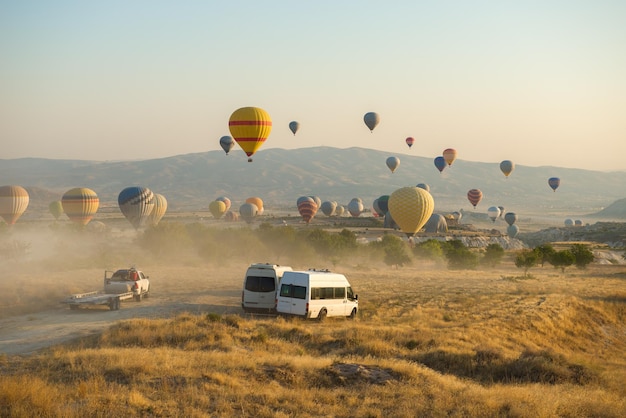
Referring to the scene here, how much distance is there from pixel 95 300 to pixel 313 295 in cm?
1083

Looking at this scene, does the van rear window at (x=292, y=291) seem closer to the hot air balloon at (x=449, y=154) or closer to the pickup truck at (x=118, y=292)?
the pickup truck at (x=118, y=292)

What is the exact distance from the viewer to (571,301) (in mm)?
39688

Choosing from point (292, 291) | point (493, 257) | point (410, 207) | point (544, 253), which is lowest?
point (493, 257)

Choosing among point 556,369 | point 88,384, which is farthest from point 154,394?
point 556,369

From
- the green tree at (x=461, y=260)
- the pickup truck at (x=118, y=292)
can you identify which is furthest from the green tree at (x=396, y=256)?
the pickup truck at (x=118, y=292)

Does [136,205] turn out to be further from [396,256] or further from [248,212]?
[248,212]

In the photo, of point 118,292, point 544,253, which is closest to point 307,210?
point 544,253

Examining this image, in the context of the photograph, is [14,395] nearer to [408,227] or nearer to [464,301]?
[464,301]

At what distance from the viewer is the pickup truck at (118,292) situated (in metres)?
30.2

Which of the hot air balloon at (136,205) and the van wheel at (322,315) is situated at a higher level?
the hot air balloon at (136,205)

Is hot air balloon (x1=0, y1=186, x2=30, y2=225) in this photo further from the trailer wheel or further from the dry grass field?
the trailer wheel

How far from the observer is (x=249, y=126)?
6275 cm

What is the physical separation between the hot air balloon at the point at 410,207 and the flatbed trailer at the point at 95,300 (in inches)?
1905

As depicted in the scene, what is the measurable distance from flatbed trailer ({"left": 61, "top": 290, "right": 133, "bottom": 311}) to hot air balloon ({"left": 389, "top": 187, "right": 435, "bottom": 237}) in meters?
48.4
